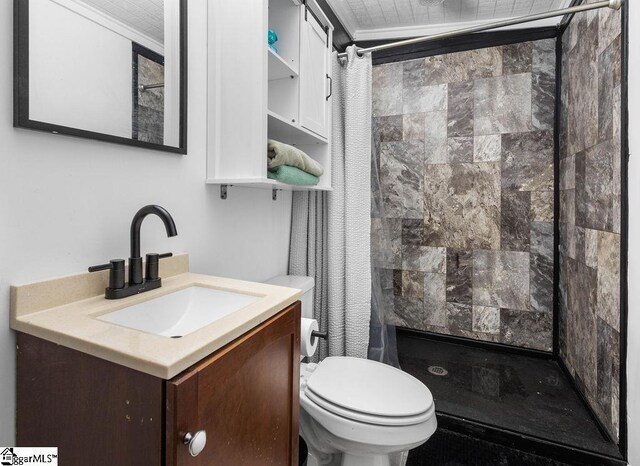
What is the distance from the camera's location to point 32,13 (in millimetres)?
807

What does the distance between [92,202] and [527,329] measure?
2612mm

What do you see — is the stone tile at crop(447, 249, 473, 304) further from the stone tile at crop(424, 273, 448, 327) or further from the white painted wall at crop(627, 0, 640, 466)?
the white painted wall at crop(627, 0, 640, 466)

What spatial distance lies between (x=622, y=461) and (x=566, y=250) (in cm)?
113

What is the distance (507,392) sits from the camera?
193cm

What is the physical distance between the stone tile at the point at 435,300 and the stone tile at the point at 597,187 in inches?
37.5

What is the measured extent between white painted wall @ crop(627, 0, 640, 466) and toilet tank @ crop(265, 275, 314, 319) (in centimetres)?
134

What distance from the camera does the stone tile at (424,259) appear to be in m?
2.54

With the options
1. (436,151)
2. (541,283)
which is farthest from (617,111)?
(541,283)

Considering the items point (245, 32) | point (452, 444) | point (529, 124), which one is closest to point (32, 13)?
point (245, 32)

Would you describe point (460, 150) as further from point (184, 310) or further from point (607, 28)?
point (184, 310)

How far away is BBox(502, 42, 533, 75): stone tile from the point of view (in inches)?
89.4

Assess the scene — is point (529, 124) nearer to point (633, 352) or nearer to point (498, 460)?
point (633, 352)

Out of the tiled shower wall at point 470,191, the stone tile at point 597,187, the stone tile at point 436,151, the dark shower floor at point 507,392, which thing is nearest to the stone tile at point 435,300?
the tiled shower wall at point 470,191

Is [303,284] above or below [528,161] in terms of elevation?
below
